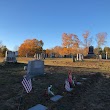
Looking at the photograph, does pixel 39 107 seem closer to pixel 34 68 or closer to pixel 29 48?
pixel 34 68

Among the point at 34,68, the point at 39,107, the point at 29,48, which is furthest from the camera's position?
the point at 29,48

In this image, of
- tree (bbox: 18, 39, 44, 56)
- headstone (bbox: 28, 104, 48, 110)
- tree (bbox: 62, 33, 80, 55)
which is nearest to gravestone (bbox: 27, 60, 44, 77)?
headstone (bbox: 28, 104, 48, 110)

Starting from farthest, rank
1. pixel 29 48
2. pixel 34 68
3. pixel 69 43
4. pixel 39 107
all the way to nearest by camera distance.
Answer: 1. pixel 29 48
2. pixel 69 43
3. pixel 34 68
4. pixel 39 107

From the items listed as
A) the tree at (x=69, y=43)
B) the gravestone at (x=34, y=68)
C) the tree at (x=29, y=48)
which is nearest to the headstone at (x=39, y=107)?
the gravestone at (x=34, y=68)

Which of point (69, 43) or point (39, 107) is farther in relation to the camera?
point (69, 43)

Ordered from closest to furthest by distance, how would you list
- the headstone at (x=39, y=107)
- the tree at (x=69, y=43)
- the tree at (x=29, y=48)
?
1. the headstone at (x=39, y=107)
2. the tree at (x=69, y=43)
3. the tree at (x=29, y=48)

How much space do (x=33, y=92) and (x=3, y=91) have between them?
152 centimetres

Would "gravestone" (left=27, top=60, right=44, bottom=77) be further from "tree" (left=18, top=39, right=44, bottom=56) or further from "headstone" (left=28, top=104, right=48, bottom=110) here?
"tree" (left=18, top=39, right=44, bottom=56)

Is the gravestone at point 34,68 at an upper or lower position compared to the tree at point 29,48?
lower

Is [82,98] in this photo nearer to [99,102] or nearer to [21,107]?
[99,102]

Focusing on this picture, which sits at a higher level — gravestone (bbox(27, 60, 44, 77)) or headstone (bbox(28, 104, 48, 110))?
gravestone (bbox(27, 60, 44, 77))

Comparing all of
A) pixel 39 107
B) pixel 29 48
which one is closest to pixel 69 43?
pixel 29 48

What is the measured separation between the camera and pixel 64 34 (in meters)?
45.9

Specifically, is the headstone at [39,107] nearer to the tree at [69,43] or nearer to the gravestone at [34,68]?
the gravestone at [34,68]
